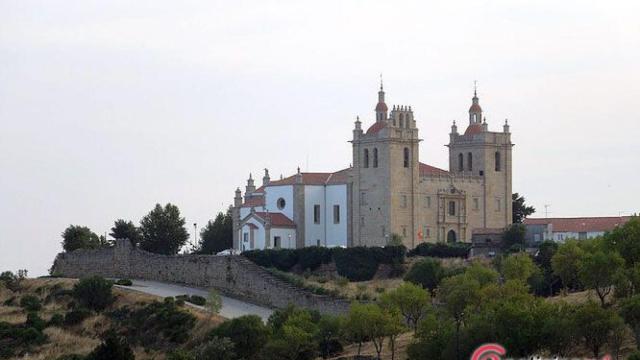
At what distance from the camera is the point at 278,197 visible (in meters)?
84.8

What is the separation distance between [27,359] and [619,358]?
2198 cm

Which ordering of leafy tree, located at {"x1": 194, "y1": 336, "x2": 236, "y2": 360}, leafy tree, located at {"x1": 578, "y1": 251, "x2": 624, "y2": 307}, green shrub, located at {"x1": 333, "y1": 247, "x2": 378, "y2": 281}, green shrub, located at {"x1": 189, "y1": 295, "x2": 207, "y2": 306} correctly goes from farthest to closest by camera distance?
green shrub, located at {"x1": 333, "y1": 247, "x2": 378, "y2": 281}
green shrub, located at {"x1": 189, "y1": 295, "x2": 207, "y2": 306}
leafy tree, located at {"x1": 194, "y1": 336, "x2": 236, "y2": 360}
leafy tree, located at {"x1": 578, "y1": 251, "x2": 624, "y2": 307}

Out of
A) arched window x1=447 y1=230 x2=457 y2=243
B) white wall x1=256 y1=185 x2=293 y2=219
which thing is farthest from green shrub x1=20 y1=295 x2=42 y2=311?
arched window x1=447 y1=230 x2=457 y2=243

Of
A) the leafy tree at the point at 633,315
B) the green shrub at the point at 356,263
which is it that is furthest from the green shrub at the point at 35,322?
the leafy tree at the point at 633,315

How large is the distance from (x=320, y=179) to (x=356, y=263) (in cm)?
1156

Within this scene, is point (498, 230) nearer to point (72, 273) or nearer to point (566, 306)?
point (72, 273)

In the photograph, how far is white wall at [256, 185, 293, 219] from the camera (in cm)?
8375

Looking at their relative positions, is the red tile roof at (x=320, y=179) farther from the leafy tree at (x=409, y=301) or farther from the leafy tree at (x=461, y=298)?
the leafy tree at (x=461, y=298)

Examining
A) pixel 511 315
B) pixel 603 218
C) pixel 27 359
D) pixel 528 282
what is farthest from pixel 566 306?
pixel 603 218

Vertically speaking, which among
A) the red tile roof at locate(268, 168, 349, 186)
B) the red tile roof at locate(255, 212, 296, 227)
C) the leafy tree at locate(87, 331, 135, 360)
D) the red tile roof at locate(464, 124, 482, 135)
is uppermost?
the red tile roof at locate(464, 124, 482, 135)

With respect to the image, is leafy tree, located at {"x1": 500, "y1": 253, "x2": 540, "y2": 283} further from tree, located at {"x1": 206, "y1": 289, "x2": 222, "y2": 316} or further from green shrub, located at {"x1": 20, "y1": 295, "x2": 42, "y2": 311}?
green shrub, located at {"x1": 20, "y1": 295, "x2": 42, "y2": 311}

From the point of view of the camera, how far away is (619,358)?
141ft

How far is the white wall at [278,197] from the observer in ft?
275

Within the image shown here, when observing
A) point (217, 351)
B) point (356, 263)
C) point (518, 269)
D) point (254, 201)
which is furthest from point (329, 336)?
point (254, 201)
